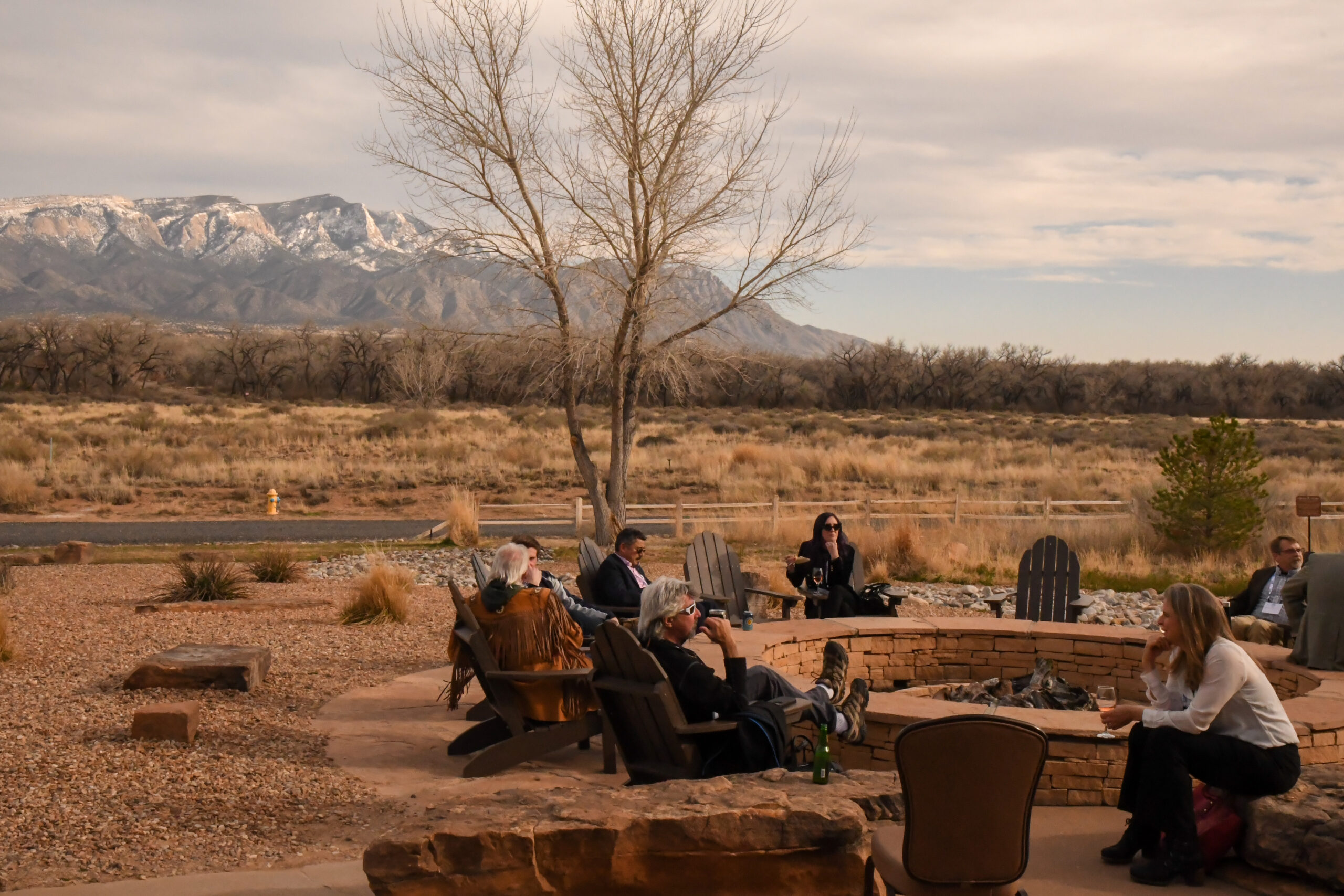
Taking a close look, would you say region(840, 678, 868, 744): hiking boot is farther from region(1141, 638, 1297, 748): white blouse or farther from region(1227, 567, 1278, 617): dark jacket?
region(1227, 567, 1278, 617): dark jacket

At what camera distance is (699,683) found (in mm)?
5039

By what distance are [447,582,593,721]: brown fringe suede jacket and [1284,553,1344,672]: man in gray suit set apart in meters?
4.73

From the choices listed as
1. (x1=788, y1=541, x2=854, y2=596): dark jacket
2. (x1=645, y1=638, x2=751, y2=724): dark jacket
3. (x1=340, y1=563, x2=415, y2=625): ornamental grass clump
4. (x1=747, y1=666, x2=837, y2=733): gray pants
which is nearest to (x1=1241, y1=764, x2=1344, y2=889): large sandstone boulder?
(x1=747, y1=666, x2=837, y2=733): gray pants

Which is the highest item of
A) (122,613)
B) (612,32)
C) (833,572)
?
(612,32)

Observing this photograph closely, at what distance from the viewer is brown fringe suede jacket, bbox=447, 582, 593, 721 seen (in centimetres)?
650

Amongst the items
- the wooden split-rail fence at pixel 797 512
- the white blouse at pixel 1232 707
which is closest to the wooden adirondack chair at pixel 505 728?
the white blouse at pixel 1232 707

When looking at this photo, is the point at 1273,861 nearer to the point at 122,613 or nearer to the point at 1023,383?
the point at 122,613

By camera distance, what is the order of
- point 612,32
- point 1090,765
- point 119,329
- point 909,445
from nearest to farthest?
point 1090,765 < point 612,32 < point 909,445 < point 119,329

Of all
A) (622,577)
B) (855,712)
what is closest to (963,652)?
(622,577)

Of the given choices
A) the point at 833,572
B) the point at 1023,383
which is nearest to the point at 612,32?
the point at 833,572

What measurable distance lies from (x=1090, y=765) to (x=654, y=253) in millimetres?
11482

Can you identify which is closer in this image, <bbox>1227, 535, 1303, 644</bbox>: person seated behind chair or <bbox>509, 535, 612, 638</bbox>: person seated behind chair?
<bbox>509, 535, 612, 638</bbox>: person seated behind chair

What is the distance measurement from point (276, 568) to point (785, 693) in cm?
1012

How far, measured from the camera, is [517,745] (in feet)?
20.4
